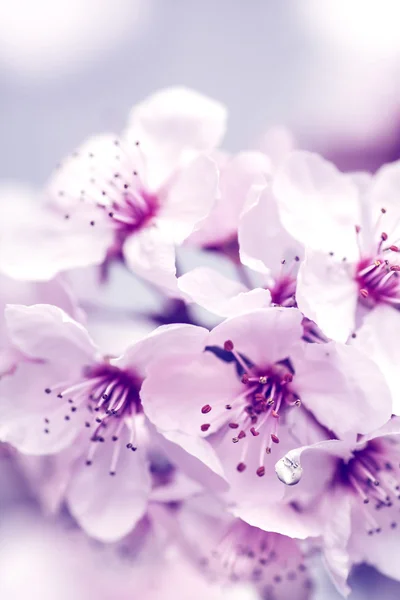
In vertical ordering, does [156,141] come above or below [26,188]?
above

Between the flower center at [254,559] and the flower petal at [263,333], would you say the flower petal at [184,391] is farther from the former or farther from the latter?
the flower center at [254,559]

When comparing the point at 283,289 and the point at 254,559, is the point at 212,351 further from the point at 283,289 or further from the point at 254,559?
the point at 254,559

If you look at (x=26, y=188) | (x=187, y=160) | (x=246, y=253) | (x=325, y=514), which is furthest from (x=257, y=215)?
(x=26, y=188)

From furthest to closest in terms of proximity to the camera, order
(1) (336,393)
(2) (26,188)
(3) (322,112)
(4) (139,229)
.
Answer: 1. (3) (322,112)
2. (2) (26,188)
3. (4) (139,229)
4. (1) (336,393)

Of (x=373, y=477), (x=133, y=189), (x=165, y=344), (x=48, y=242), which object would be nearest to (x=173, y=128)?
(x=133, y=189)

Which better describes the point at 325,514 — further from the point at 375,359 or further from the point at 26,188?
the point at 26,188

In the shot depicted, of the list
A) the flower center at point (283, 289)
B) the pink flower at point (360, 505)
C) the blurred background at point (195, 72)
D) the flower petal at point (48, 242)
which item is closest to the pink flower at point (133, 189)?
the flower petal at point (48, 242)
